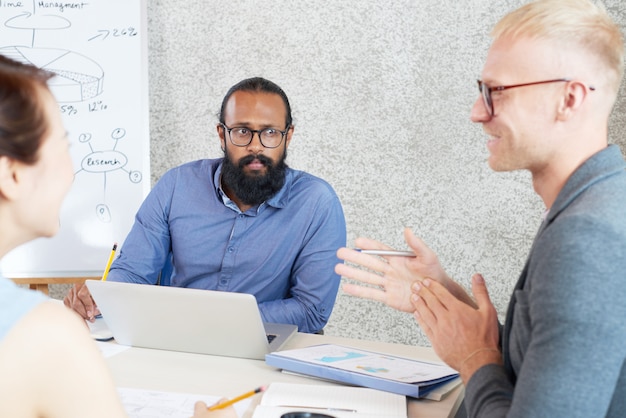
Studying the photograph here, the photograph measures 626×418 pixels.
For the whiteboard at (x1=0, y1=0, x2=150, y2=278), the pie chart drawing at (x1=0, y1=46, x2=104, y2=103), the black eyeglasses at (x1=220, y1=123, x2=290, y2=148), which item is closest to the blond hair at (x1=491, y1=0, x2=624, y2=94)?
the black eyeglasses at (x1=220, y1=123, x2=290, y2=148)

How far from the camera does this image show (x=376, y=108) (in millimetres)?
3051

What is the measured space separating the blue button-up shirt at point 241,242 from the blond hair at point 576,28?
1.16 metres

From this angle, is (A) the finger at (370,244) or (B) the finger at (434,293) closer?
(B) the finger at (434,293)

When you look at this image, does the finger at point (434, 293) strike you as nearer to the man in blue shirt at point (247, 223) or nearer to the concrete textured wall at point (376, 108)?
the man in blue shirt at point (247, 223)

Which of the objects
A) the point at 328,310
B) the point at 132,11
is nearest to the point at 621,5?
the point at 328,310

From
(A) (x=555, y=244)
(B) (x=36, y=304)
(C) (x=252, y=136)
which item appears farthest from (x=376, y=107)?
(B) (x=36, y=304)

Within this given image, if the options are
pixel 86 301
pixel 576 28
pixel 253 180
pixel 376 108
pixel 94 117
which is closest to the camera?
pixel 576 28

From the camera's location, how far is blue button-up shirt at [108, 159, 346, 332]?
2215mm

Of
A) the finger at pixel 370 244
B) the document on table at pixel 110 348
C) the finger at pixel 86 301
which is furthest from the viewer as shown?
the finger at pixel 86 301

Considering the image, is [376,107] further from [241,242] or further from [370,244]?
[370,244]

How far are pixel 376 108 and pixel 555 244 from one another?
6.91 feet

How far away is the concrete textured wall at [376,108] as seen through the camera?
9.70ft

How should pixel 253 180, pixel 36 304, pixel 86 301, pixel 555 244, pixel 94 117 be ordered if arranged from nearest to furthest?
pixel 36 304 → pixel 555 244 → pixel 86 301 → pixel 253 180 → pixel 94 117

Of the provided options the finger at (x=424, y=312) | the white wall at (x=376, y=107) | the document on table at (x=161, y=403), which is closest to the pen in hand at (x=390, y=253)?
the finger at (x=424, y=312)
